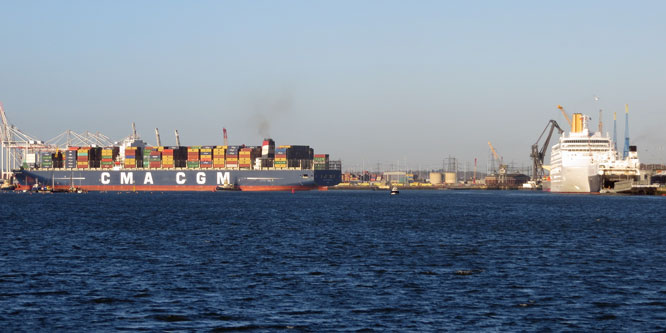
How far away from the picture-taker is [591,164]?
158125 mm

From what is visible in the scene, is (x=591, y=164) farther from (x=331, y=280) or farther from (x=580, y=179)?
(x=331, y=280)

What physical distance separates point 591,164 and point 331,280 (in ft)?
448

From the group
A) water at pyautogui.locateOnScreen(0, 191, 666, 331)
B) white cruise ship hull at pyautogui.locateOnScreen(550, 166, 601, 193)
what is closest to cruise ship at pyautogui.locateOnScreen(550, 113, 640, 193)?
white cruise ship hull at pyautogui.locateOnScreen(550, 166, 601, 193)

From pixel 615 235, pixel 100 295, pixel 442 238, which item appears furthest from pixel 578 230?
pixel 100 295

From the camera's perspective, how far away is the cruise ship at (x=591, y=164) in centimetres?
15650

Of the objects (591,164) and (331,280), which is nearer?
(331,280)

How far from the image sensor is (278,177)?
19962 cm

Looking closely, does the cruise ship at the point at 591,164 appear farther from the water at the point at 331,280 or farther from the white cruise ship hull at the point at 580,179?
the water at the point at 331,280

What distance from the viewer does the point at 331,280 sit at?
107 feet

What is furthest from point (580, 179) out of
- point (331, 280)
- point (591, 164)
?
point (331, 280)

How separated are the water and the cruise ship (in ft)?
347

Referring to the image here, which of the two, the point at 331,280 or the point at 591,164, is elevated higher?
the point at 591,164

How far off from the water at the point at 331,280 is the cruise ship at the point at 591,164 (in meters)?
106

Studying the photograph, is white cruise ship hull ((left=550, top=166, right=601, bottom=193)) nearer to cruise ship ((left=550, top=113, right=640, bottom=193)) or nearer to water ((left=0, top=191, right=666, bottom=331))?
cruise ship ((left=550, top=113, right=640, bottom=193))
